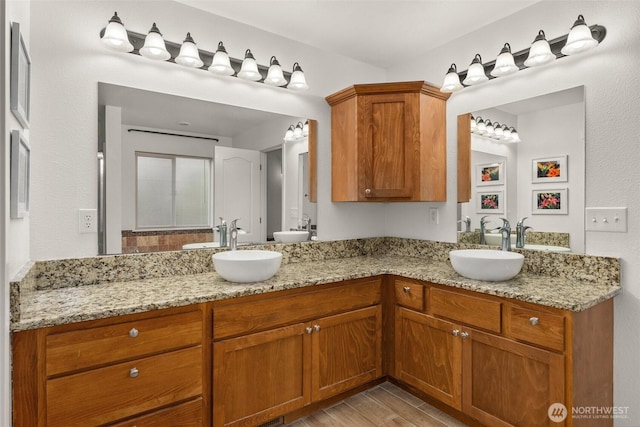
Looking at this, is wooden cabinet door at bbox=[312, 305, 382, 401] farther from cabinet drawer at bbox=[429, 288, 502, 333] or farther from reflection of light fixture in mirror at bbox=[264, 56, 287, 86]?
reflection of light fixture in mirror at bbox=[264, 56, 287, 86]

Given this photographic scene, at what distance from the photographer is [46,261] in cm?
175

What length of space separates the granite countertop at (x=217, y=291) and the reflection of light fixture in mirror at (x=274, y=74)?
3.99 ft

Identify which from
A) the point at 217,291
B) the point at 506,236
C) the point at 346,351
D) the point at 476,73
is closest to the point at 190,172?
the point at 217,291

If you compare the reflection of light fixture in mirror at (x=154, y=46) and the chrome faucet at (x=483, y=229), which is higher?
the reflection of light fixture in mirror at (x=154, y=46)

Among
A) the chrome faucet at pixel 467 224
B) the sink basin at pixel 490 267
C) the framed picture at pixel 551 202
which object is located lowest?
the sink basin at pixel 490 267

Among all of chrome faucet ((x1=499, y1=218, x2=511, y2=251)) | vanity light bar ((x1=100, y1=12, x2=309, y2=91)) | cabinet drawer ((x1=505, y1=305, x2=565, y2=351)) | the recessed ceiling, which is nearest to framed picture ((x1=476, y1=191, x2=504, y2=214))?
chrome faucet ((x1=499, y1=218, x2=511, y2=251))

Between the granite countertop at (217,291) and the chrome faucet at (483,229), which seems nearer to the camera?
the granite countertop at (217,291)

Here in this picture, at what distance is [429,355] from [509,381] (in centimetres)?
46

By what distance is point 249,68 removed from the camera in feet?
7.24

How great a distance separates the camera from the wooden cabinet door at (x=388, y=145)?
2479mm

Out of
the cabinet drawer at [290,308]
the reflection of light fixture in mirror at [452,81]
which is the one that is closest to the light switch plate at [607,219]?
the reflection of light fixture in mirror at [452,81]

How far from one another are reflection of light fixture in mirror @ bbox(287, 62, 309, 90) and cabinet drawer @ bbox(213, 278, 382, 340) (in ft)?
4.40

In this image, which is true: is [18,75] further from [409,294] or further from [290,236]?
[409,294]

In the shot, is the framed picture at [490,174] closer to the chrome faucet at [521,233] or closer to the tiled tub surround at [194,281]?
the chrome faucet at [521,233]
